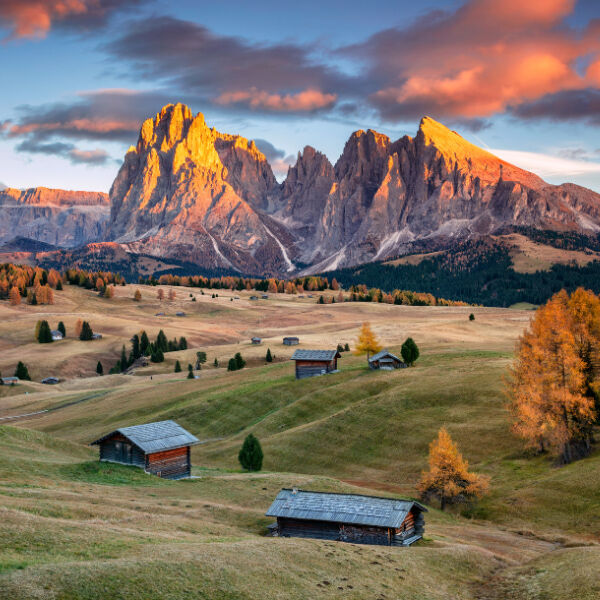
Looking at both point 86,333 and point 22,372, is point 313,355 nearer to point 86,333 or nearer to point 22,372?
point 22,372

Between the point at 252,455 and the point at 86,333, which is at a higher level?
the point at 86,333

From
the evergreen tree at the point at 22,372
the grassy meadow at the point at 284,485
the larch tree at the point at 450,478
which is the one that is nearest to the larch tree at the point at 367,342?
the grassy meadow at the point at 284,485

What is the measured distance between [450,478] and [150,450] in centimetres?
2401

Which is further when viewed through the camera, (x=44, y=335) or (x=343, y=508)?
(x=44, y=335)

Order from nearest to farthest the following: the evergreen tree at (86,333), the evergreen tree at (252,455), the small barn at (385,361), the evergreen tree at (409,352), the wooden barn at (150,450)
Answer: the wooden barn at (150,450), the evergreen tree at (252,455), the small barn at (385,361), the evergreen tree at (409,352), the evergreen tree at (86,333)

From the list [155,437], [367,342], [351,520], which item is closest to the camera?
[351,520]

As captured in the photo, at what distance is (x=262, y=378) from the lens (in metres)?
96.4

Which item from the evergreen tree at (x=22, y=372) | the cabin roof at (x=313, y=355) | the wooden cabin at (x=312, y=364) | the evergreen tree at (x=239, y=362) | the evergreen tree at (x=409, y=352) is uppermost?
the evergreen tree at (x=409, y=352)

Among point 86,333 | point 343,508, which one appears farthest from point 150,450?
point 86,333

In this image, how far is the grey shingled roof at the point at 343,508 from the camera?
125ft

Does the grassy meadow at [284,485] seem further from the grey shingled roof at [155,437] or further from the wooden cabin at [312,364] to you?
the wooden cabin at [312,364]

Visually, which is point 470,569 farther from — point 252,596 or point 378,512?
point 252,596

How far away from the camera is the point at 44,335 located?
563 feet

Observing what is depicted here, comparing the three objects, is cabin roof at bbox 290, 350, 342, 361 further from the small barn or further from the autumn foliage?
the autumn foliage
